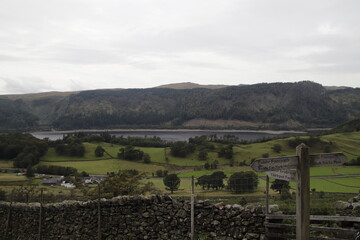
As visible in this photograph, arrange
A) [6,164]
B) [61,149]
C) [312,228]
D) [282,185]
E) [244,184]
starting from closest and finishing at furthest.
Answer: [312,228] → [244,184] → [282,185] → [6,164] → [61,149]

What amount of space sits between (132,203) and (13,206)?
6382mm

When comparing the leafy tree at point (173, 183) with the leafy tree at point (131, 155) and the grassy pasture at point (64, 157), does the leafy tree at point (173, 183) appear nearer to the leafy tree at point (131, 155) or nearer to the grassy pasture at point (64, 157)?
the leafy tree at point (131, 155)

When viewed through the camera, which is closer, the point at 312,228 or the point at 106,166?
the point at 312,228

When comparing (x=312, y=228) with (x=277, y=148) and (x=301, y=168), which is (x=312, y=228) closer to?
(x=301, y=168)

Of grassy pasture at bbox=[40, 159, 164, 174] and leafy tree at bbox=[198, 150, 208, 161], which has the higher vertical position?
leafy tree at bbox=[198, 150, 208, 161]

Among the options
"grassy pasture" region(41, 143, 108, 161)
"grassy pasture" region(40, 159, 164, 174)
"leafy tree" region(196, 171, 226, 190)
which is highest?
"leafy tree" region(196, 171, 226, 190)

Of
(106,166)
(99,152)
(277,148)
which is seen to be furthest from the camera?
(99,152)

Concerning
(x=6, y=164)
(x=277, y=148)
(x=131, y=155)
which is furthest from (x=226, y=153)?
(x=6, y=164)

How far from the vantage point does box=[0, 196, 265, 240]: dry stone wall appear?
35.0 feet

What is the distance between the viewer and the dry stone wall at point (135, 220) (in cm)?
1066

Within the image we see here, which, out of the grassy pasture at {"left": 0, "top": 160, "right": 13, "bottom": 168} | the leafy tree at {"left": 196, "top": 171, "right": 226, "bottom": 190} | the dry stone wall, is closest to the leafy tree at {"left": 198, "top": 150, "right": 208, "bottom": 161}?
the grassy pasture at {"left": 0, "top": 160, "right": 13, "bottom": 168}

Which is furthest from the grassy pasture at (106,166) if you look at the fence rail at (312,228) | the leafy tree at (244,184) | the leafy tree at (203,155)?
the fence rail at (312,228)

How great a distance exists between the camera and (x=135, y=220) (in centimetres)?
1251

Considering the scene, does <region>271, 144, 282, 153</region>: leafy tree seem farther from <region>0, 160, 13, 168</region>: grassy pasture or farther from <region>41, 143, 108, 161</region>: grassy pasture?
<region>0, 160, 13, 168</region>: grassy pasture
